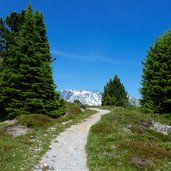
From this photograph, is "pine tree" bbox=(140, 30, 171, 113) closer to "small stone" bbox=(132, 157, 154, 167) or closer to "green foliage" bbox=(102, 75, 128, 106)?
"small stone" bbox=(132, 157, 154, 167)

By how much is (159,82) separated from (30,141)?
27.5 metres

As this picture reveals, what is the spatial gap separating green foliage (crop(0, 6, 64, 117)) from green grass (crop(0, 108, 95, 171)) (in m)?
2.33

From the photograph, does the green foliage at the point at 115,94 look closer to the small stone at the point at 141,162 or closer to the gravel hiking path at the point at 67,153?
the gravel hiking path at the point at 67,153

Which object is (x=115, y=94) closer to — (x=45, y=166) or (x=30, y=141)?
(x=30, y=141)

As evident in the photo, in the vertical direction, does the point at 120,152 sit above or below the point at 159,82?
below

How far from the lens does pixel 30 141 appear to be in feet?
86.7

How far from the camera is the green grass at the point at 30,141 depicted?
1898 centimetres

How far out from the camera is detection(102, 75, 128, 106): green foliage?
94000 millimetres

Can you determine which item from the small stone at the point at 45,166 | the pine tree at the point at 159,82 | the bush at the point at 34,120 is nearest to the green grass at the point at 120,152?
the small stone at the point at 45,166

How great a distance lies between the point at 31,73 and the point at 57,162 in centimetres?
2291

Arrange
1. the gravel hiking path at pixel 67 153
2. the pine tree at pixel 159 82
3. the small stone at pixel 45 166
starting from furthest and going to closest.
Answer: the pine tree at pixel 159 82 → the gravel hiking path at pixel 67 153 → the small stone at pixel 45 166

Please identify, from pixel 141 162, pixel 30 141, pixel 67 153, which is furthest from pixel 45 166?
pixel 30 141

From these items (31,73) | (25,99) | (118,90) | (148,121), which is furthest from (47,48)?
(118,90)

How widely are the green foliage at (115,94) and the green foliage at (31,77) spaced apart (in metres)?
51.0
